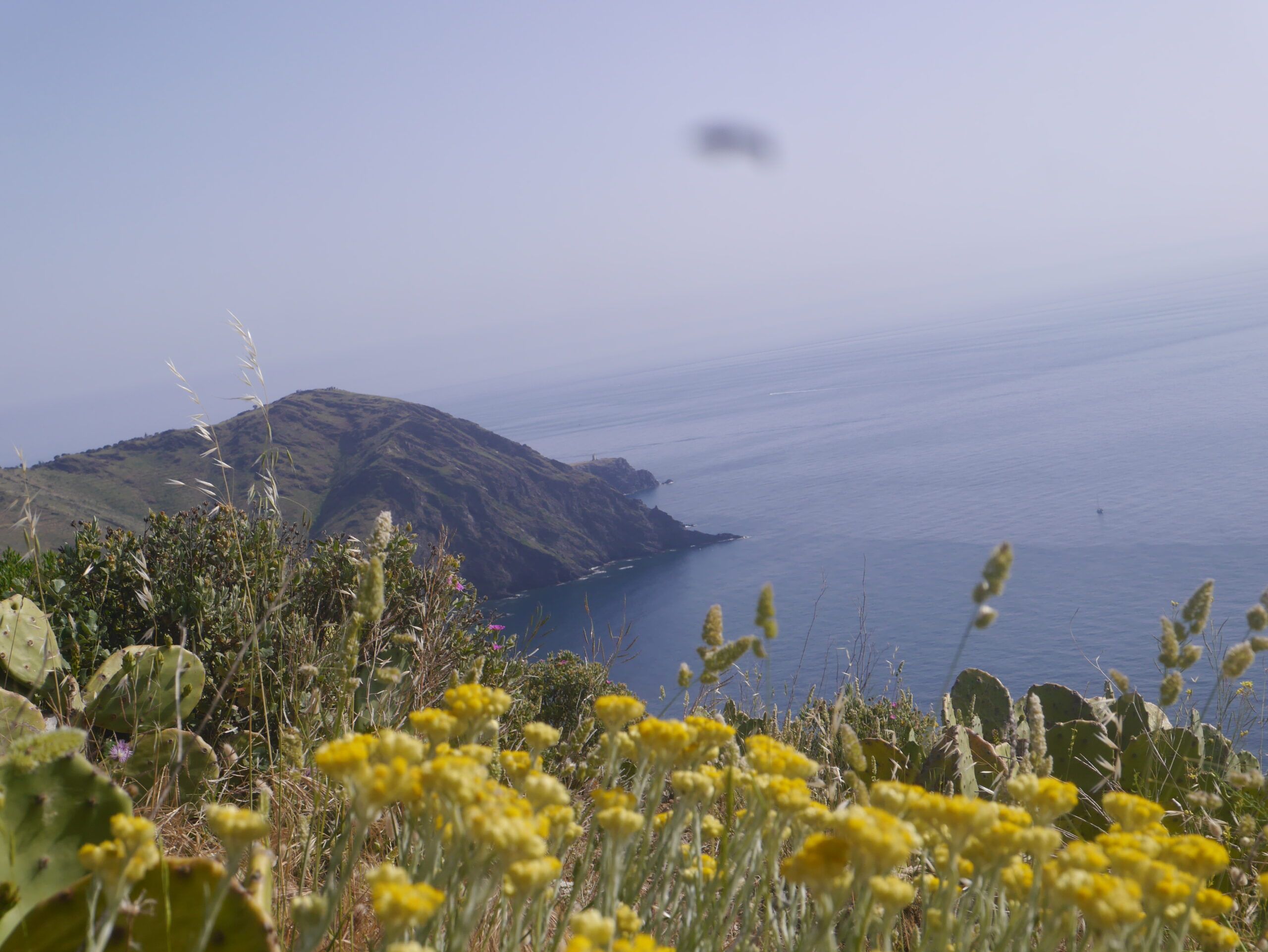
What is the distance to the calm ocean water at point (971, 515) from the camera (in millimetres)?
34656

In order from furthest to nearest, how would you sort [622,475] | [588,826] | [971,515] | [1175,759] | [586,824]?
1. [622,475]
2. [971,515]
3. [1175,759]
4. [586,824]
5. [588,826]

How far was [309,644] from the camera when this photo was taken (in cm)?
346

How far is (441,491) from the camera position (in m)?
70.2

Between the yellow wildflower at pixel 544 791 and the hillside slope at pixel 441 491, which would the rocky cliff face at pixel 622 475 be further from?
the yellow wildflower at pixel 544 791

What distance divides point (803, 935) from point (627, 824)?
0.46 m

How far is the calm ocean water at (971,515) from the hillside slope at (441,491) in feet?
12.7

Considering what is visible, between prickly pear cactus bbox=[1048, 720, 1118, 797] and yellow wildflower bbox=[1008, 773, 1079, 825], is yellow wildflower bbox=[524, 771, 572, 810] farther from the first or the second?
prickly pear cactus bbox=[1048, 720, 1118, 797]

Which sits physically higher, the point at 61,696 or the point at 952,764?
the point at 61,696

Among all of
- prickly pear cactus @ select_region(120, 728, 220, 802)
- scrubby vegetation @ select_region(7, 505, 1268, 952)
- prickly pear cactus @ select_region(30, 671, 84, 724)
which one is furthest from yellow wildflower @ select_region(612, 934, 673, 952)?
prickly pear cactus @ select_region(30, 671, 84, 724)

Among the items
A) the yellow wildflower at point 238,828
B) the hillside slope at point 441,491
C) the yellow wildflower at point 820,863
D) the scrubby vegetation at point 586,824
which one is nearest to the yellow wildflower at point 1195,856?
the scrubby vegetation at point 586,824

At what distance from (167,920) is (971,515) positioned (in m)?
57.3

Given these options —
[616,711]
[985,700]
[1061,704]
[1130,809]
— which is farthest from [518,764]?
[985,700]

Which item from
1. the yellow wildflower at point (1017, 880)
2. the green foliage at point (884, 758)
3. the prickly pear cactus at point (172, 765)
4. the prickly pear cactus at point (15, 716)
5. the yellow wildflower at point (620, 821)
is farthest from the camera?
the green foliage at point (884, 758)

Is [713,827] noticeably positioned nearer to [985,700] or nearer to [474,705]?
[474,705]
